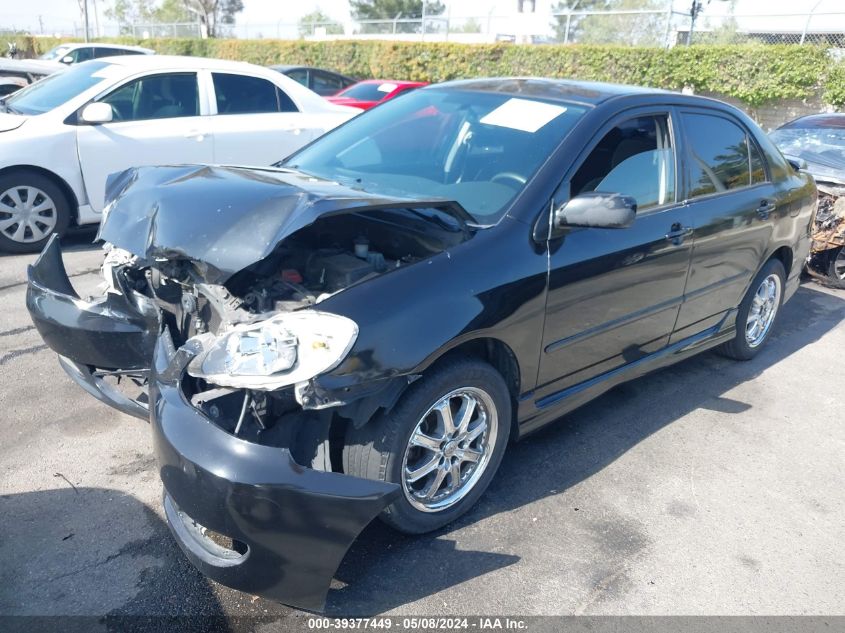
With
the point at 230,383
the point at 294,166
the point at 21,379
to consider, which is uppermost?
the point at 294,166

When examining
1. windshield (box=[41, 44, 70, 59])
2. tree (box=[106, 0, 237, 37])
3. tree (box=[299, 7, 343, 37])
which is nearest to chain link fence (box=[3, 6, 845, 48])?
tree (box=[299, 7, 343, 37])

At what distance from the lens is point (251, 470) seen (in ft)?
7.00

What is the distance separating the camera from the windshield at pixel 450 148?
3.23 m

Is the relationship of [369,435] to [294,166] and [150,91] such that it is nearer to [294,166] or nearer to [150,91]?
[294,166]

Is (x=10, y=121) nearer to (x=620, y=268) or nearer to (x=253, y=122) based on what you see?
(x=253, y=122)

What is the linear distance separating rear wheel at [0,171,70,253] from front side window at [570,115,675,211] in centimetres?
511

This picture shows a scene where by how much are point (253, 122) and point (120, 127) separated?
1.30 metres

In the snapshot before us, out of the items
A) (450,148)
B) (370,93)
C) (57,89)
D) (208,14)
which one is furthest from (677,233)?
(208,14)

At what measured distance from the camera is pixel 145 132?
668 cm

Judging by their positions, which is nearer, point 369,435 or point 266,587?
point 266,587

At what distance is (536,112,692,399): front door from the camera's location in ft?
10.4

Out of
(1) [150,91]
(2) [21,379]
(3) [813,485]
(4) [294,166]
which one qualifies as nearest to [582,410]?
(3) [813,485]

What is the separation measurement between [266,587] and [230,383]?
25.9 inches

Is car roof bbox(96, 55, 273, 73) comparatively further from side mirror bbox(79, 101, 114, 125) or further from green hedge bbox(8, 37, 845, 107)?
green hedge bbox(8, 37, 845, 107)
